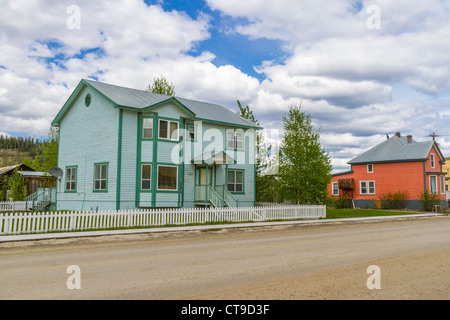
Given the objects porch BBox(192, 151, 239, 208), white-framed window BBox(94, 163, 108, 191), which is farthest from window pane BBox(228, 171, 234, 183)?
white-framed window BBox(94, 163, 108, 191)

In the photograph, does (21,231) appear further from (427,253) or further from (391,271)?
(427,253)

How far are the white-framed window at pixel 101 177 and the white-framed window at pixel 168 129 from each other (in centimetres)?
402

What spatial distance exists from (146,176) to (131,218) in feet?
20.0

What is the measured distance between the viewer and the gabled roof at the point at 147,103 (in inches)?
920

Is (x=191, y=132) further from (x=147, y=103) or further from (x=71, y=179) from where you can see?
(x=71, y=179)

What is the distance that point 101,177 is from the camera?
23578 mm

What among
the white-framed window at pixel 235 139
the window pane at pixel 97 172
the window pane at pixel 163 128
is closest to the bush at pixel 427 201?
the white-framed window at pixel 235 139

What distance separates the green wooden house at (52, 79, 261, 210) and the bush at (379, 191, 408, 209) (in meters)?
19.7

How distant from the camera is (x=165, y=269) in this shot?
8.34 metres

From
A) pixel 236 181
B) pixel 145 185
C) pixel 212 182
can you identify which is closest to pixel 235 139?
pixel 236 181

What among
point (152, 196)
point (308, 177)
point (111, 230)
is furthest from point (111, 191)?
point (308, 177)

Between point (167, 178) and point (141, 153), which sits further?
point (167, 178)

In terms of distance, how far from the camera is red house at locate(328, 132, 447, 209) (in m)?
39.8

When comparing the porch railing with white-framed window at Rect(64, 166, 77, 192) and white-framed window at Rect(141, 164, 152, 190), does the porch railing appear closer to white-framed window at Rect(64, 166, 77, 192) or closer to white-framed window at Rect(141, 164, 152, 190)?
white-framed window at Rect(141, 164, 152, 190)
